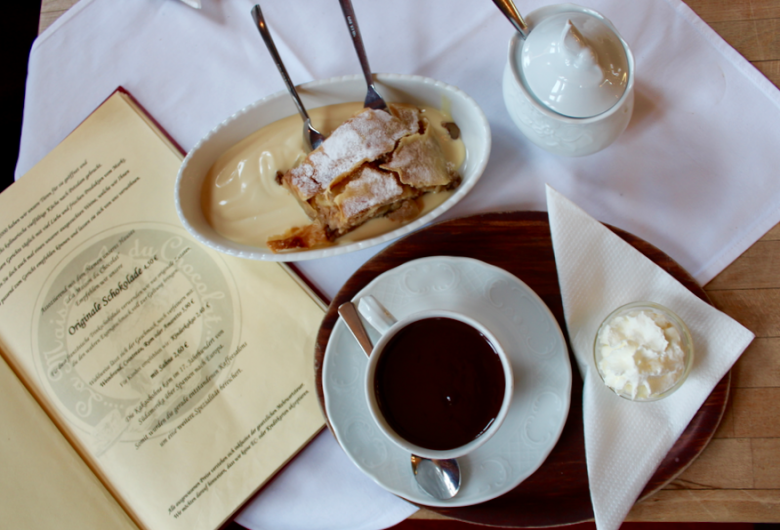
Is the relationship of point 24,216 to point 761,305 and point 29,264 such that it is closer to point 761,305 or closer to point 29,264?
point 29,264

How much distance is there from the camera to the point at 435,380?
750mm

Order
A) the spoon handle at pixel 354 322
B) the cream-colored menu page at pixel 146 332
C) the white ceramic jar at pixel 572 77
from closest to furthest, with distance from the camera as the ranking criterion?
1. the white ceramic jar at pixel 572 77
2. the spoon handle at pixel 354 322
3. the cream-colored menu page at pixel 146 332

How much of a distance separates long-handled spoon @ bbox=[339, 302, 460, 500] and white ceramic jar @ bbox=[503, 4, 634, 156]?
1.46 ft

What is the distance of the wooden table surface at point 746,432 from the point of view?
0.83m

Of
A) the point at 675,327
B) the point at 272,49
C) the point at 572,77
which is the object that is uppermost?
the point at 272,49

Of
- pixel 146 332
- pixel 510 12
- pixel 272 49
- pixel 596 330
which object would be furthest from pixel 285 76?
pixel 596 330

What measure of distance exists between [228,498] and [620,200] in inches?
36.9

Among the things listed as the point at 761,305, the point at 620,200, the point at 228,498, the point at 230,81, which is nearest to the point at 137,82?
the point at 230,81

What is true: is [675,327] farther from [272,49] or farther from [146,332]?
[146,332]

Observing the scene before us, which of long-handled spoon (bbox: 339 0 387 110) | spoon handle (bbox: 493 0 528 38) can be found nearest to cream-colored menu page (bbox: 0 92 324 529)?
long-handled spoon (bbox: 339 0 387 110)

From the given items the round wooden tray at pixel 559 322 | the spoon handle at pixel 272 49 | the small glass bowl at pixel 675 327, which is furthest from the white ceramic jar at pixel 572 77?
the spoon handle at pixel 272 49

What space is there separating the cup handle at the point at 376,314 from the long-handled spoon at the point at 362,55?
1.22 feet

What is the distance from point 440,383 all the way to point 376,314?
151 mm

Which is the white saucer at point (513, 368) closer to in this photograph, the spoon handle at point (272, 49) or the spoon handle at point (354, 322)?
the spoon handle at point (354, 322)
